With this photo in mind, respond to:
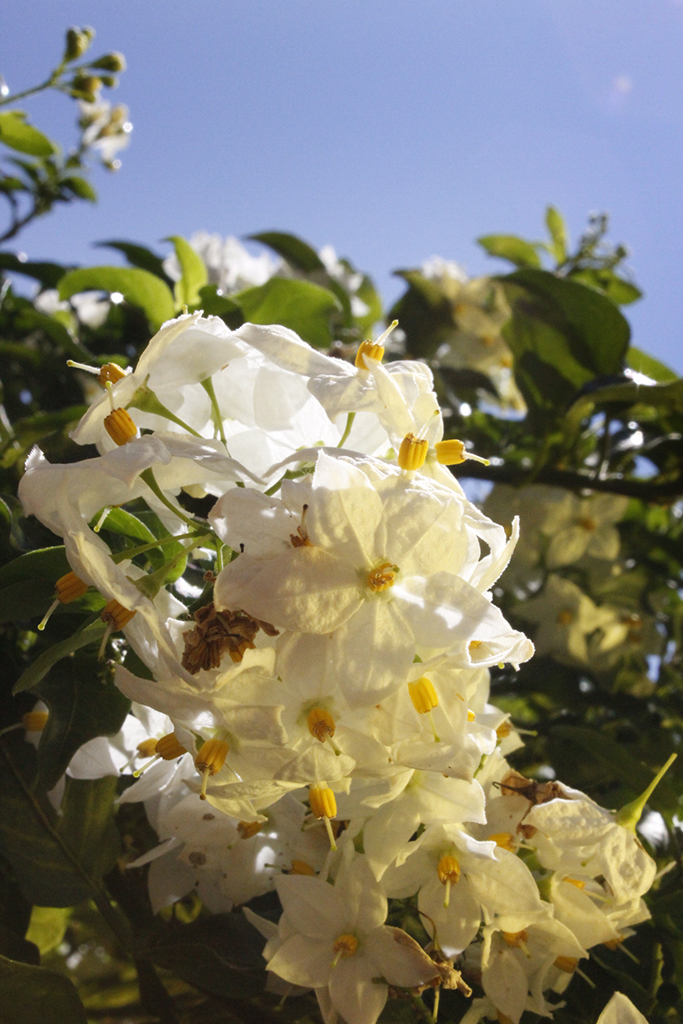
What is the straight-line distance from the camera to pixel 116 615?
392 mm

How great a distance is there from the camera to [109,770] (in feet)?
1.94

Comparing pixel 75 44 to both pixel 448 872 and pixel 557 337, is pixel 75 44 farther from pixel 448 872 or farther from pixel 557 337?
pixel 448 872

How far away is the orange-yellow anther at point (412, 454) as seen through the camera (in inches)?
16.1

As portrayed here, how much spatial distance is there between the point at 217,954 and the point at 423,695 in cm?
30

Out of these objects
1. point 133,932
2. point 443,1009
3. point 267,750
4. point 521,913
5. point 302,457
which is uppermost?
point 302,457

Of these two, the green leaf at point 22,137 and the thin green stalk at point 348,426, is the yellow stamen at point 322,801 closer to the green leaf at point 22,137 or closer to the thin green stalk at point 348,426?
the thin green stalk at point 348,426

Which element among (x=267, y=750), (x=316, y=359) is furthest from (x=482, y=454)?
(x=267, y=750)

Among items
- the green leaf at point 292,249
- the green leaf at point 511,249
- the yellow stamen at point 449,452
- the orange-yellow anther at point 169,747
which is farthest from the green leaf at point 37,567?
the green leaf at point 511,249

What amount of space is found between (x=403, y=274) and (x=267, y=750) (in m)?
0.90

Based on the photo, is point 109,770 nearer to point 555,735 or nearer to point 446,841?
point 446,841

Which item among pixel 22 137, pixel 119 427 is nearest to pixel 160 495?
pixel 119 427

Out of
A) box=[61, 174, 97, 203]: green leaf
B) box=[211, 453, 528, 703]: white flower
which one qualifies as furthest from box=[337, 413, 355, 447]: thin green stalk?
box=[61, 174, 97, 203]: green leaf

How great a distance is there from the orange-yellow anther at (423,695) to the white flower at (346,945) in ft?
0.53

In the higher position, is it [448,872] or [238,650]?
[238,650]
